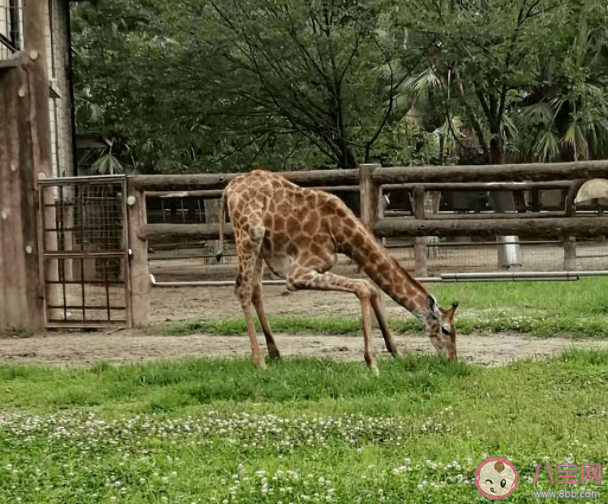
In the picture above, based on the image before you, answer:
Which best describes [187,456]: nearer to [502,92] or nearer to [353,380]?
[353,380]

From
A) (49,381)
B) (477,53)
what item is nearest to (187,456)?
(49,381)

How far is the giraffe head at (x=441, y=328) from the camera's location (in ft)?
24.3

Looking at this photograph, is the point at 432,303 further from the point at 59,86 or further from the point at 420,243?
the point at 59,86

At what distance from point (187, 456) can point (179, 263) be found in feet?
59.6

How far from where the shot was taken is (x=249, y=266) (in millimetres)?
7656

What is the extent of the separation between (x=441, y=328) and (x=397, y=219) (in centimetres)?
→ 324

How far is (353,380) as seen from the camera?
21.4ft

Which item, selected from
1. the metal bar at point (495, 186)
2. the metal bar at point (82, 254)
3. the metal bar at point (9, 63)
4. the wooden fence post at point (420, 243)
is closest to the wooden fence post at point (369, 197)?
the metal bar at point (495, 186)

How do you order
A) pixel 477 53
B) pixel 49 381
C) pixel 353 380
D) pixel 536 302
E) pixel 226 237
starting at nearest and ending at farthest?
pixel 353 380, pixel 49 381, pixel 226 237, pixel 536 302, pixel 477 53

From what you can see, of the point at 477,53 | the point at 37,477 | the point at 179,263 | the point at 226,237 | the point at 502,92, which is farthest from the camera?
the point at 179,263

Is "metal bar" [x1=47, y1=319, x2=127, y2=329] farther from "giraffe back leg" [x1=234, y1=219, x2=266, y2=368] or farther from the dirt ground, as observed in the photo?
"giraffe back leg" [x1=234, y1=219, x2=266, y2=368]

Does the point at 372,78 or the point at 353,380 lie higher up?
the point at 372,78

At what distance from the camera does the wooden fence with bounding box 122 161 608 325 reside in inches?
370

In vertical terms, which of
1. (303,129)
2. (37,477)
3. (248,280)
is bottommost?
(37,477)
